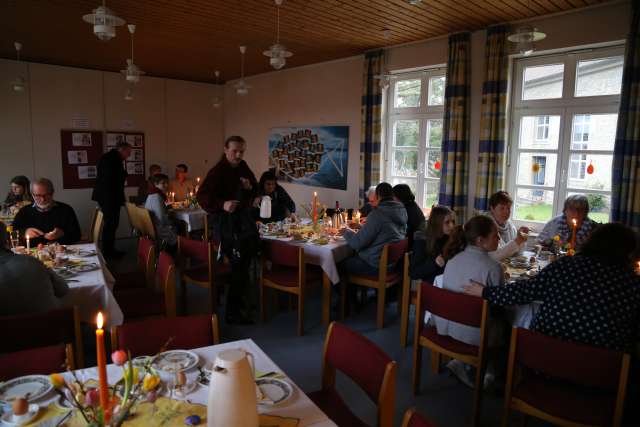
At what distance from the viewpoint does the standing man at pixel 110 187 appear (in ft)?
20.0

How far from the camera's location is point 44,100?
7090 mm

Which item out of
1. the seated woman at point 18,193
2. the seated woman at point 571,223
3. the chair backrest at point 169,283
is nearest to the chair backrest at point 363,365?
the chair backrest at point 169,283

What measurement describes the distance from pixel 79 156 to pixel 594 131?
7541 mm

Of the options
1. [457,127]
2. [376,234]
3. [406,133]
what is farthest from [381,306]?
[406,133]

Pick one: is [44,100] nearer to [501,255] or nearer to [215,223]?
[215,223]

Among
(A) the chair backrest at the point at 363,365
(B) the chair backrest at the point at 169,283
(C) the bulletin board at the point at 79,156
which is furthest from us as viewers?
(C) the bulletin board at the point at 79,156

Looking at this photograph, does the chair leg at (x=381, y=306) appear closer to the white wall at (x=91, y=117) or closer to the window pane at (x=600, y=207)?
the window pane at (x=600, y=207)

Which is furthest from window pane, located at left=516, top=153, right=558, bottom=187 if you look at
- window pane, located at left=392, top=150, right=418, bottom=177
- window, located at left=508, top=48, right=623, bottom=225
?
window pane, located at left=392, top=150, right=418, bottom=177

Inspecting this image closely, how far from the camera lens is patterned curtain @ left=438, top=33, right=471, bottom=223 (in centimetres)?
503

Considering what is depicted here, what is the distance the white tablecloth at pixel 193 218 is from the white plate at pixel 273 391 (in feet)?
15.0

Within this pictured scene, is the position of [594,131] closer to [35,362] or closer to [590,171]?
[590,171]

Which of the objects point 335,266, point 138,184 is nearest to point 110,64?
point 138,184

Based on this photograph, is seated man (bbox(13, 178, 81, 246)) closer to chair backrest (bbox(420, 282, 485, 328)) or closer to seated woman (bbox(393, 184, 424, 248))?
seated woman (bbox(393, 184, 424, 248))

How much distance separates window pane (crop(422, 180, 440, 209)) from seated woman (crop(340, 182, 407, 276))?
1879 millimetres
